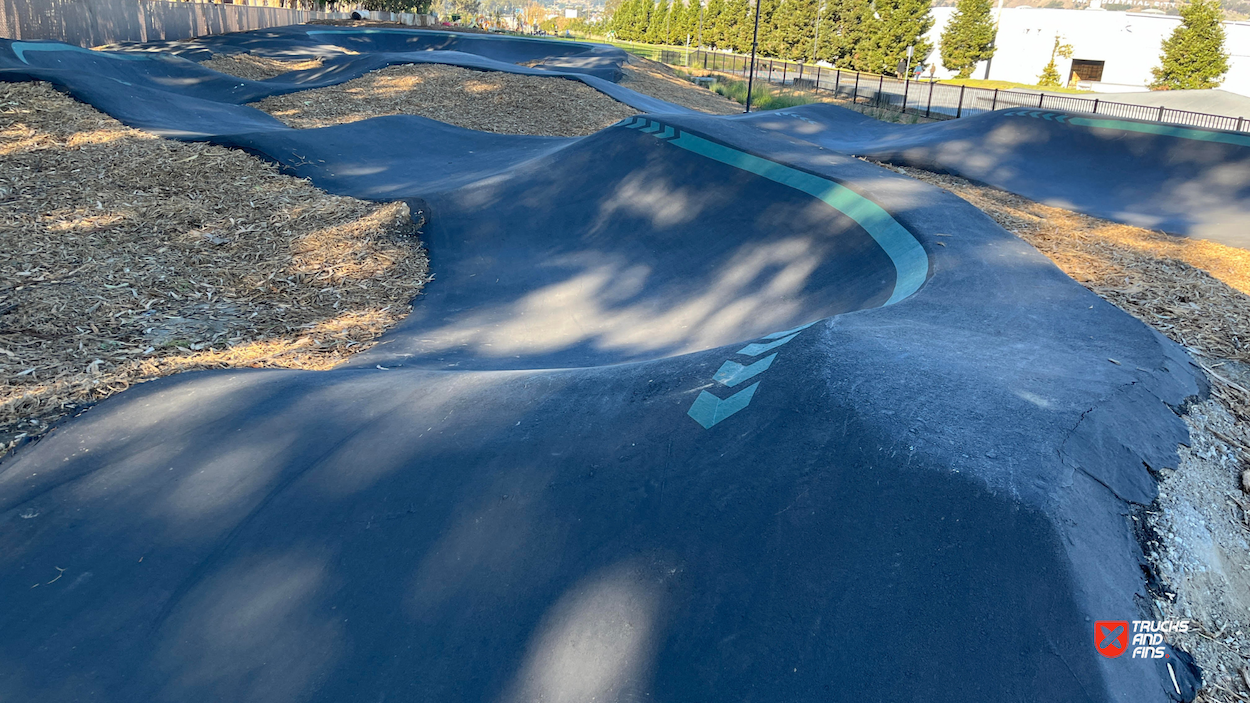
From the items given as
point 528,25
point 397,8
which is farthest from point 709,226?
point 528,25

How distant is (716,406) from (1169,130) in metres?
14.8

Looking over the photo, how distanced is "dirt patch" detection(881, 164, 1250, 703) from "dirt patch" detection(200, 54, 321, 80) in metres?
25.0

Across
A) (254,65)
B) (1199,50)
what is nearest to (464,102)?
(254,65)

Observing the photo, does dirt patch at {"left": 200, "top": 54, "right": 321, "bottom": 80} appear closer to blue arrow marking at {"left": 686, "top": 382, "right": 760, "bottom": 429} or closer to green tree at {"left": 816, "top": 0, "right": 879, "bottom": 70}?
blue arrow marking at {"left": 686, "top": 382, "right": 760, "bottom": 429}

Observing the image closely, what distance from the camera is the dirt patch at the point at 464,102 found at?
58.4 feet

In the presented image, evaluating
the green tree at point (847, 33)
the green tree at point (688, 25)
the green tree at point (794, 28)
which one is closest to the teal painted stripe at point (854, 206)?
the green tree at point (847, 33)

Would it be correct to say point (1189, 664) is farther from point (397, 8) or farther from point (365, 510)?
point (397, 8)

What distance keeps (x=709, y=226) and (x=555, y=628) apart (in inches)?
273

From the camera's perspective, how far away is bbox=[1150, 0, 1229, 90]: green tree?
3941 cm

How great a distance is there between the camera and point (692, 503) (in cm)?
311

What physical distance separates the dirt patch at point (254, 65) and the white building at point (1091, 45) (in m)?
50.3

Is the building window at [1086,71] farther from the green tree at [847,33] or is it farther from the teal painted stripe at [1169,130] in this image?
the teal painted stripe at [1169,130]

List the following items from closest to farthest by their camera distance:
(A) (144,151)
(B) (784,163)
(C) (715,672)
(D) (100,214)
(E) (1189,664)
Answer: (E) (1189,664)
(C) (715,672)
(D) (100,214)
(B) (784,163)
(A) (144,151)

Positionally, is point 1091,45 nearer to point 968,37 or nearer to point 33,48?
point 968,37
